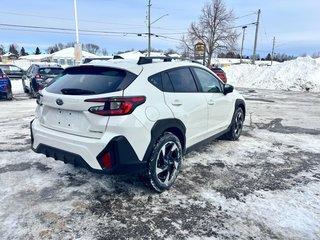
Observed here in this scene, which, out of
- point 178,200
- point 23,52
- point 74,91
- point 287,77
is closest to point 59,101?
point 74,91

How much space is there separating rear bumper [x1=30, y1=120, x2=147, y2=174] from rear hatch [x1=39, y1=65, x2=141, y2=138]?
10 cm

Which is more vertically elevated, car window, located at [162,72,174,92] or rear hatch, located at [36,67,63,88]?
car window, located at [162,72,174,92]

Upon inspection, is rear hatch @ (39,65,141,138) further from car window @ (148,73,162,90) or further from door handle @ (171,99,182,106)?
door handle @ (171,99,182,106)

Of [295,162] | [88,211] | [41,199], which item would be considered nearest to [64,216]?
[88,211]

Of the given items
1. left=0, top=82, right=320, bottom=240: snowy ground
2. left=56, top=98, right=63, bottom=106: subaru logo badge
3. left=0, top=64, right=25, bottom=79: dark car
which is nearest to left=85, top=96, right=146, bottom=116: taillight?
left=56, top=98, right=63, bottom=106: subaru logo badge

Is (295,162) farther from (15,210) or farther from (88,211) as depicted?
(15,210)

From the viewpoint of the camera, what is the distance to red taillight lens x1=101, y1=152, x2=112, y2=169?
2801 millimetres

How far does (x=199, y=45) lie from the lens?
37.4 m

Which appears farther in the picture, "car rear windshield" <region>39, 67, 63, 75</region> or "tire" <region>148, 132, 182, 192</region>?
"car rear windshield" <region>39, 67, 63, 75</region>

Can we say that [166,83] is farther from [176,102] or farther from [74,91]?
[74,91]

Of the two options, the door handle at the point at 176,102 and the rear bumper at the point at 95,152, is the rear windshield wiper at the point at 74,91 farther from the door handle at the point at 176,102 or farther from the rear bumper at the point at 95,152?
the door handle at the point at 176,102

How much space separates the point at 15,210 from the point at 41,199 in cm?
32

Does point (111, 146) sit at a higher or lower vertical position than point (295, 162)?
higher

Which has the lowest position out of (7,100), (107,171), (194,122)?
(7,100)
